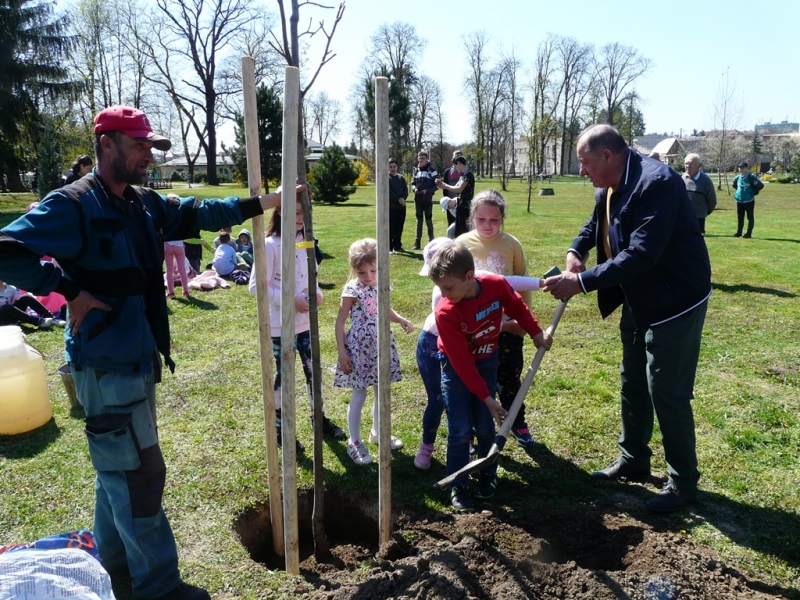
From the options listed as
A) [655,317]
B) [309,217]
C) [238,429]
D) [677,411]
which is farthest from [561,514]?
[238,429]

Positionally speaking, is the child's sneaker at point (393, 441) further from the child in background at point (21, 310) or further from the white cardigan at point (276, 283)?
the child in background at point (21, 310)

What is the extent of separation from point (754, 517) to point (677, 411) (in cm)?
77

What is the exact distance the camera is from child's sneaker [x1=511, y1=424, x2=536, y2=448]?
14.9 ft

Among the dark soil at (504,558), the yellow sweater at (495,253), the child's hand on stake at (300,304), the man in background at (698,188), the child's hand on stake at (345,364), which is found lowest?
the dark soil at (504,558)

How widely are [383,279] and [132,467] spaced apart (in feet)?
4.78

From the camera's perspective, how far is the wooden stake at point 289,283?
104 inches

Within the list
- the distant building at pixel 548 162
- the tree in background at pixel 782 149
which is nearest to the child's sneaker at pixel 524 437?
the distant building at pixel 548 162

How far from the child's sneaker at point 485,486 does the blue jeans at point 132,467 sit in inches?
72.4

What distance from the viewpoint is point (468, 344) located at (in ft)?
11.6

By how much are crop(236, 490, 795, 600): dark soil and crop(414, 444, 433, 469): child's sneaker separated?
491mm

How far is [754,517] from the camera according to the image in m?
3.58

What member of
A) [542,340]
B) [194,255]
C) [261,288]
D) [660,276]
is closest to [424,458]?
[542,340]

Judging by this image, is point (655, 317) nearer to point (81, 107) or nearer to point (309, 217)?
point (309, 217)

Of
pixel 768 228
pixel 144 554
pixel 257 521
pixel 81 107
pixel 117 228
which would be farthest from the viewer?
pixel 81 107
